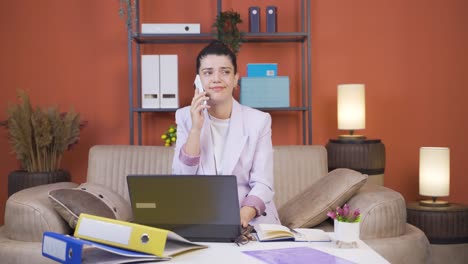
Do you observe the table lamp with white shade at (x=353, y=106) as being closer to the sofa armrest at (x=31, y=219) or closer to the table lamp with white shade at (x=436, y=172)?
the table lamp with white shade at (x=436, y=172)

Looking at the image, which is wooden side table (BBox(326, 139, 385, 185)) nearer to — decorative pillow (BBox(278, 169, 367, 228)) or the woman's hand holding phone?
decorative pillow (BBox(278, 169, 367, 228))

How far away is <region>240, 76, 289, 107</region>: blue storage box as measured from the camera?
405 cm

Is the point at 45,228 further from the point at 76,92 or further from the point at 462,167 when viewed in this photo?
the point at 462,167

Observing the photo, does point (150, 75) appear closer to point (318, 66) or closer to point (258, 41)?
point (258, 41)

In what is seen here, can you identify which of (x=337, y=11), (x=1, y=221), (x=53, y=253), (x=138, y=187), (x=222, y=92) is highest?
(x=337, y=11)

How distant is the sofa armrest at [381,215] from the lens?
2.78 m

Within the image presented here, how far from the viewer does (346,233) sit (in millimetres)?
1751

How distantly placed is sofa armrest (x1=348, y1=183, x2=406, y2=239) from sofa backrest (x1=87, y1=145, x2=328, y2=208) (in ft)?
2.01

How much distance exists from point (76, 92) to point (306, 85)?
1.67 meters

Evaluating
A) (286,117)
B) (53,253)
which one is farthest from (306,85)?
(53,253)

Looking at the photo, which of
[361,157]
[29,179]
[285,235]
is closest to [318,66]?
[361,157]

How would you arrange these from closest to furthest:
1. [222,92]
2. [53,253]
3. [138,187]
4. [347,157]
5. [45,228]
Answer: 1. [53,253]
2. [138,187]
3. [222,92]
4. [45,228]
5. [347,157]

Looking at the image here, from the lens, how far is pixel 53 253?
5.16ft

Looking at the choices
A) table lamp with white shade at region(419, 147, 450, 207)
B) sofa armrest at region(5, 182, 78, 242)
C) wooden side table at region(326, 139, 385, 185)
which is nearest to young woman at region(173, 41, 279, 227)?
sofa armrest at region(5, 182, 78, 242)
